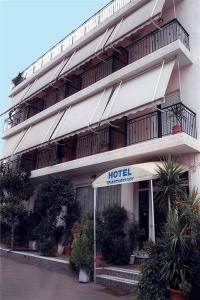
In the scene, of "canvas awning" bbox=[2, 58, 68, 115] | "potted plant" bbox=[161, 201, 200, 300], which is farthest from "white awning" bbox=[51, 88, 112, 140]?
"potted plant" bbox=[161, 201, 200, 300]

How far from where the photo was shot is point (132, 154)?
14227 millimetres

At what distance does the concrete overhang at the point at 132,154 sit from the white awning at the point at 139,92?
1.60 m

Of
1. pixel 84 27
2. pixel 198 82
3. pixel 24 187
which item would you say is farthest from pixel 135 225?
pixel 84 27

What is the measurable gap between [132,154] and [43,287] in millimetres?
6302

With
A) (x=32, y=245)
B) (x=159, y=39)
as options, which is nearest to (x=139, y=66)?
(x=159, y=39)

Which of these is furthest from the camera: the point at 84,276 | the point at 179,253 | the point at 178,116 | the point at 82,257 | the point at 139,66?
the point at 139,66

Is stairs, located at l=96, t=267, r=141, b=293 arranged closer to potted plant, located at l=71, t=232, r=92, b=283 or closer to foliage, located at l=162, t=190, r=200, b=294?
potted plant, located at l=71, t=232, r=92, b=283

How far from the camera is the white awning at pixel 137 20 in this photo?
1532 cm

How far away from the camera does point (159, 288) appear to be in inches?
345

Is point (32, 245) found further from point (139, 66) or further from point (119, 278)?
point (139, 66)

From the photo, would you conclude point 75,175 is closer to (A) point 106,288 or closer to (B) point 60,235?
(B) point 60,235

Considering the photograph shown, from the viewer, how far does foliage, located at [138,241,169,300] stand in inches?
342

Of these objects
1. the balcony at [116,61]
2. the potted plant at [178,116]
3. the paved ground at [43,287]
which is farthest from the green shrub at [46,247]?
the balcony at [116,61]

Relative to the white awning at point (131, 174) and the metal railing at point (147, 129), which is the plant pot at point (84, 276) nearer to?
the white awning at point (131, 174)
